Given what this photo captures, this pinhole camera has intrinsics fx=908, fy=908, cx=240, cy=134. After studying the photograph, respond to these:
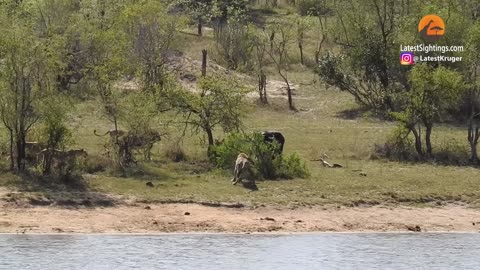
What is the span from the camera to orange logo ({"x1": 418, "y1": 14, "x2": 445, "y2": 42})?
34.7 metres

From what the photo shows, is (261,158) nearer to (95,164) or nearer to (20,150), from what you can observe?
(95,164)

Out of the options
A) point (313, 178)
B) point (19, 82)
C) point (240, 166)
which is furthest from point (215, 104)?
point (19, 82)

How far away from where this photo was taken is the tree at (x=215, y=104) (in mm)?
26484

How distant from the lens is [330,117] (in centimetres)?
3922

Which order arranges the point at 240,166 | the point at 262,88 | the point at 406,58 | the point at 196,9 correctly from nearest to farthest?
the point at 240,166 → the point at 406,58 → the point at 262,88 → the point at 196,9

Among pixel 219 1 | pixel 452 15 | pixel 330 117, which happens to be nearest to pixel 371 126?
pixel 330 117

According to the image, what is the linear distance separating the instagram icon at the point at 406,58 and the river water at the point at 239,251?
15776 mm

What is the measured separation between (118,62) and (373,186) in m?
8.29

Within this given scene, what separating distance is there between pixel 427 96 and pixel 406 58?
7.80m

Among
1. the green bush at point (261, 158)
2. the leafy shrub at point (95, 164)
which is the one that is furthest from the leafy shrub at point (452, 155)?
the leafy shrub at point (95, 164)

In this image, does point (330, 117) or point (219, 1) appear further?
point (219, 1)

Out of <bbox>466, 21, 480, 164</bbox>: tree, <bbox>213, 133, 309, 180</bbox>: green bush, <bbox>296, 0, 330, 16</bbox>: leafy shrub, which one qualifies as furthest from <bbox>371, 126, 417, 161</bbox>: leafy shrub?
<bbox>296, 0, 330, 16</bbox>: leafy shrub

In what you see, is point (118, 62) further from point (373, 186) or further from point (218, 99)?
point (373, 186)

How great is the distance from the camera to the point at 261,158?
80.4 feet
